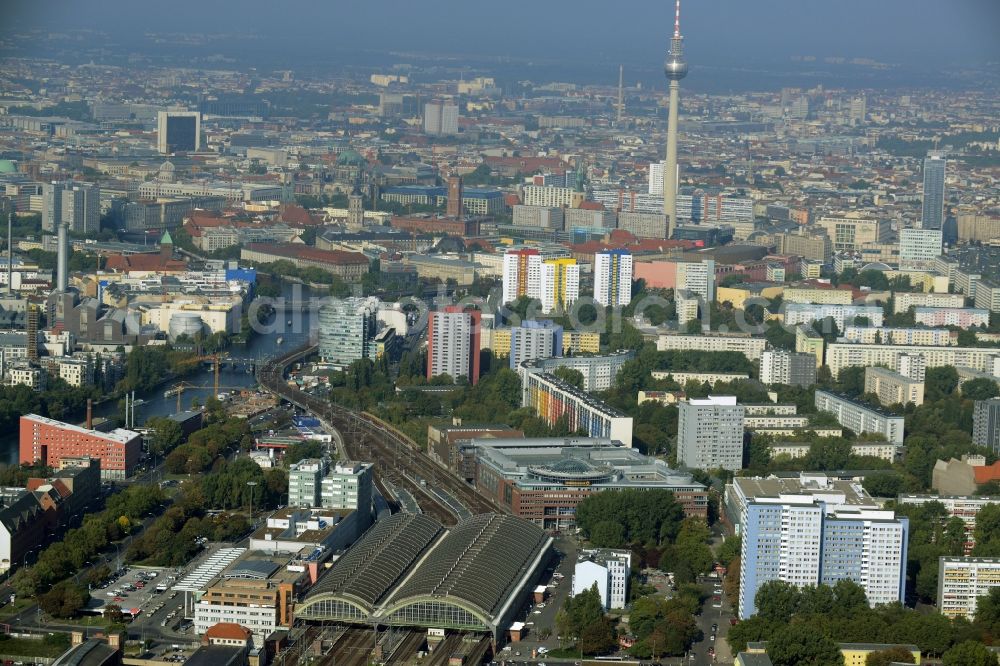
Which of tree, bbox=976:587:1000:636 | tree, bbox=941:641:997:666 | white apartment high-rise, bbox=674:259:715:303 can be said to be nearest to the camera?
tree, bbox=941:641:997:666

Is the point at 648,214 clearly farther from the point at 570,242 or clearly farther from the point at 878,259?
the point at 878,259

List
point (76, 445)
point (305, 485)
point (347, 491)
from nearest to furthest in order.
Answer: point (347, 491)
point (305, 485)
point (76, 445)

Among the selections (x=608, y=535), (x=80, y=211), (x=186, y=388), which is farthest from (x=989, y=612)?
(x=80, y=211)

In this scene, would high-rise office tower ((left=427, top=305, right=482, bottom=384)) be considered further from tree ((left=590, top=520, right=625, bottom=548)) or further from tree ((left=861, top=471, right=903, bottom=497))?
tree ((left=590, top=520, right=625, bottom=548))

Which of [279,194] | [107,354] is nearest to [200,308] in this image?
[107,354]

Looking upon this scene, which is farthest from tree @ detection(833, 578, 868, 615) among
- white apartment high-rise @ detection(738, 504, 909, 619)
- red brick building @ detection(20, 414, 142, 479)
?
red brick building @ detection(20, 414, 142, 479)

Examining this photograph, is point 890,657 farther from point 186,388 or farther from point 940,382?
point 186,388
